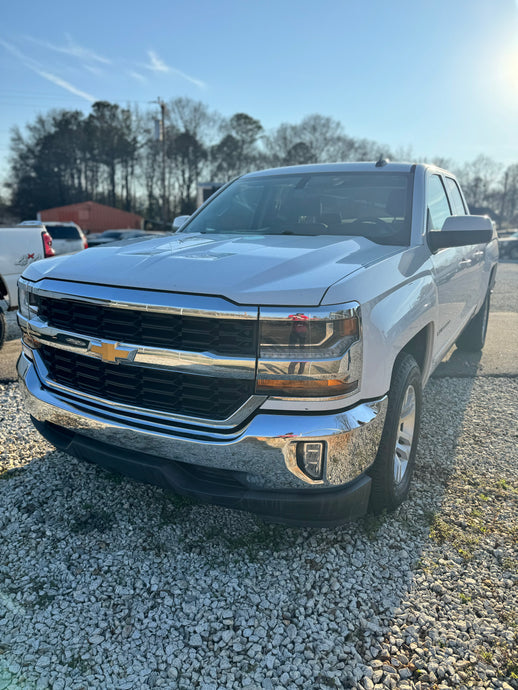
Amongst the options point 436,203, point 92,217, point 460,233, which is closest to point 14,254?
point 436,203

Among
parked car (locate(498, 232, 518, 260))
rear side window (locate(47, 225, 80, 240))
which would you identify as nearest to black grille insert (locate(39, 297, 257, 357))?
rear side window (locate(47, 225, 80, 240))

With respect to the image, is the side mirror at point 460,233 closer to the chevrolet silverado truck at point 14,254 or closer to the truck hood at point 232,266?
the truck hood at point 232,266

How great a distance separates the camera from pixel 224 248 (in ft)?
8.42

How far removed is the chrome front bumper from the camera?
191 centimetres

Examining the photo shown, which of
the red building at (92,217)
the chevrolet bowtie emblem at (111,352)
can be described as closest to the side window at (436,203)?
the chevrolet bowtie emblem at (111,352)

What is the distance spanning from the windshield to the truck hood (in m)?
0.33

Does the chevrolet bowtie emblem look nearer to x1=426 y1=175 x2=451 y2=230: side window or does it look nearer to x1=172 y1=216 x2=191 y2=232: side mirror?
x1=172 y1=216 x2=191 y2=232: side mirror

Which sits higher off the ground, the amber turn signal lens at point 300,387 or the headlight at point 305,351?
the headlight at point 305,351

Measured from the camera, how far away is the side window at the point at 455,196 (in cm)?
436

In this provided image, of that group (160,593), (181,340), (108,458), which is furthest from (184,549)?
(181,340)

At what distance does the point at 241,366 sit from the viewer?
192 centimetres

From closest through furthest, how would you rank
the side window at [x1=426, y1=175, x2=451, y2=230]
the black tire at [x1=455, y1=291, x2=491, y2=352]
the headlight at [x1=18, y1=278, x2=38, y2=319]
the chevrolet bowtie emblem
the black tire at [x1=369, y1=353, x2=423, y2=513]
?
the chevrolet bowtie emblem < the black tire at [x1=369, y1=353, x2=423, y2=513] < the headlight at [x1=18, y1=278, x2=38, y2=319] < the side window at [x1=426, y1=175, x2=451, y2=230] < the black tire at [x1=455, y1=291, x2=491, y2=352]

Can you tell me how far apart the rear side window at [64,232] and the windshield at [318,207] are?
12.4 metres

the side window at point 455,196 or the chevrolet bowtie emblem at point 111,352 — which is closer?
the chevrolet bowtie emblem at point 111,352
